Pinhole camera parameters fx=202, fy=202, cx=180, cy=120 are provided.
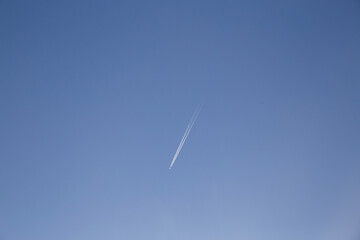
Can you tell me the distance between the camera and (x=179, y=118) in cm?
160

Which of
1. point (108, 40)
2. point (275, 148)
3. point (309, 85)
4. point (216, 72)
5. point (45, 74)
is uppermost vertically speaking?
point (309, 85)

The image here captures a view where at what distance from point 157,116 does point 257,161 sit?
2.90ft

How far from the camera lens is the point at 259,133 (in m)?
1.63

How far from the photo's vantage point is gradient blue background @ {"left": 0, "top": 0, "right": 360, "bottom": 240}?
1.53 metres

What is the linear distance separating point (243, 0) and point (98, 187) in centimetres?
184

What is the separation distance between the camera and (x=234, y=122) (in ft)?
5.32

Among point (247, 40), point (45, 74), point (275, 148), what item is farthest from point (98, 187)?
point (247, 40)

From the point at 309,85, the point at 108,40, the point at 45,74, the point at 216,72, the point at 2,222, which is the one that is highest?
the point at 309,85

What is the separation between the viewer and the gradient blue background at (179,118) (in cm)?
153

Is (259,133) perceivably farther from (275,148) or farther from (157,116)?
(157,116)

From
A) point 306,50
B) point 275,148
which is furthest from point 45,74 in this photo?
point 306,50

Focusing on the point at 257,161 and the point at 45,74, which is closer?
the point at 45,74

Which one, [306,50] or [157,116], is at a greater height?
[306,50]

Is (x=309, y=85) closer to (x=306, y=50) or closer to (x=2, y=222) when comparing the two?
(x=306, y=50)
